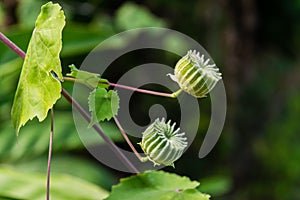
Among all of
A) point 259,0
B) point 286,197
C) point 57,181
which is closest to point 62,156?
point 57,181

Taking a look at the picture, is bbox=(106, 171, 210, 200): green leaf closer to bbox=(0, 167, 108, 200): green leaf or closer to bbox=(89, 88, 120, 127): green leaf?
bbox=(89, 88, 120, 127): green leaf

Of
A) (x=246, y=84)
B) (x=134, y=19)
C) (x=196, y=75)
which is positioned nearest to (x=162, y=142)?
(x=196, y=75)

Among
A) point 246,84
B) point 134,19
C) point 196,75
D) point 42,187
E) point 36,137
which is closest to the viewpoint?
point 196,75

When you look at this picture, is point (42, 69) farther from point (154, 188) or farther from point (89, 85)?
point (154, 188)

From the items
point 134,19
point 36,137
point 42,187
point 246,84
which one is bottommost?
point 42,187

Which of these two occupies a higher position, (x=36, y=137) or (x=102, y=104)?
(x=36, y=137)

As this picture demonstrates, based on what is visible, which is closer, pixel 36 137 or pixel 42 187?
pixel 42 187

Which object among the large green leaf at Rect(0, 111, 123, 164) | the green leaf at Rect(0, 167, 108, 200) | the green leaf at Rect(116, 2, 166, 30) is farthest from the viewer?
the green leaf at Rect(116, 2, 166, 30)

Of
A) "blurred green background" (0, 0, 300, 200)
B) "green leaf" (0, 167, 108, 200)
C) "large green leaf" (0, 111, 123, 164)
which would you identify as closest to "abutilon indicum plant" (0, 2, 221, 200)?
"green leaf" (0, 167, 108, 200)
